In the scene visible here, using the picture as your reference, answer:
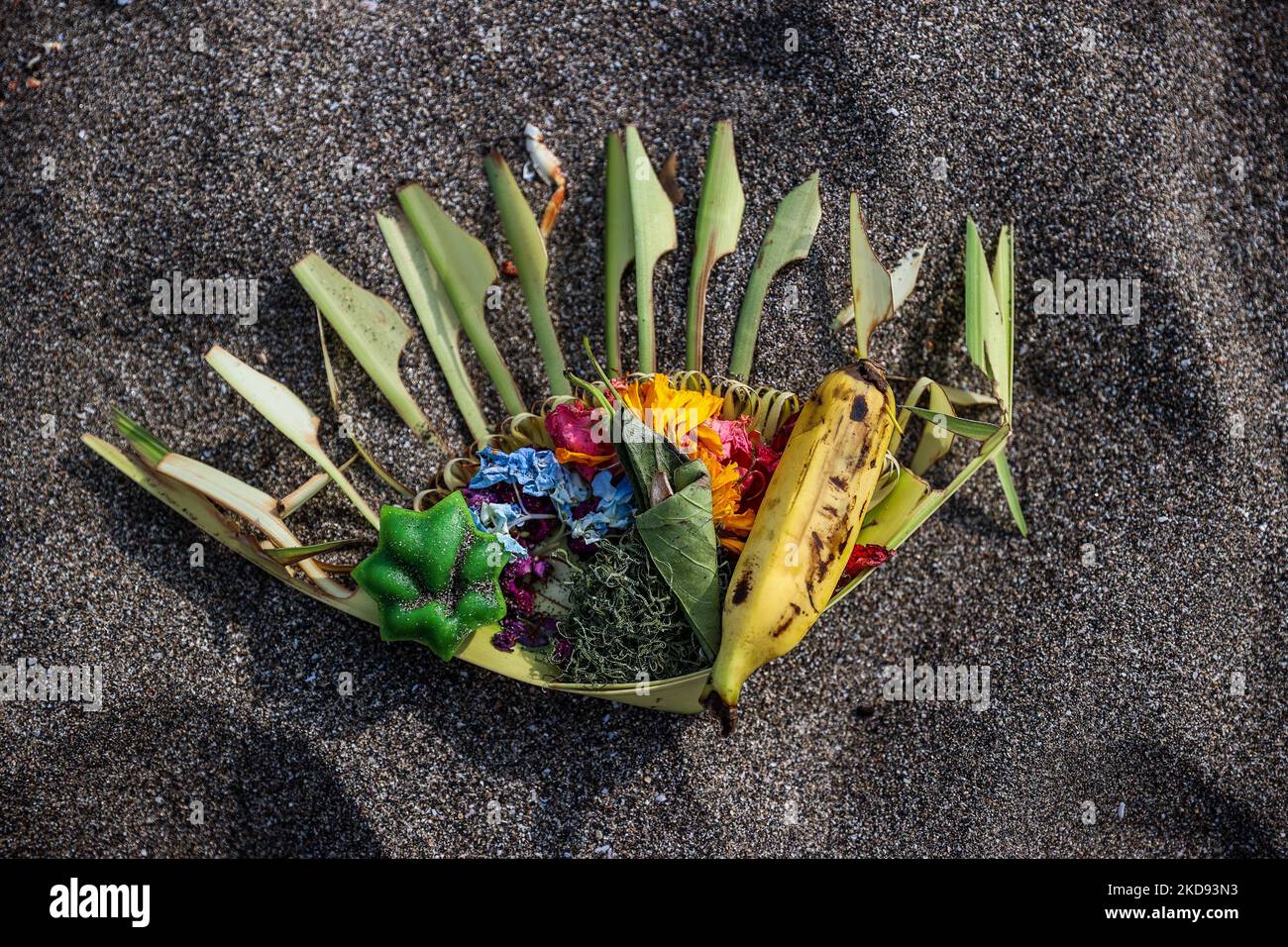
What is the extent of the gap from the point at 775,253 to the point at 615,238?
356 millimetres

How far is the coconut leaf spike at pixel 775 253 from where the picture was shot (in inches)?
76.7

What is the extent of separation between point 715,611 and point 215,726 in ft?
3.62

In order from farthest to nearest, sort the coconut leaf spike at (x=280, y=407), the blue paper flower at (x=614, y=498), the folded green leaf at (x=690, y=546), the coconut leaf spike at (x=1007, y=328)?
1. the coconut leaf spike at (x=1007, y=328)
2. the coconut leaf spike at (x=280, y=407)
3. the blue paper flower at (x=614, y=498)
4. the folded green leaf at (x=690, y=546)

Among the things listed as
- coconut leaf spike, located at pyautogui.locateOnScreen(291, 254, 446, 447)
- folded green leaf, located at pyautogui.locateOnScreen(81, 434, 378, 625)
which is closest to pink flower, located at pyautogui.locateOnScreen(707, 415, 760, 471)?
coconut leaf spike, located at pyautogui.locateOnScreen(291, 254, 446, 447)

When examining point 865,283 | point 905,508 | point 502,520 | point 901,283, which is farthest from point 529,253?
point 905,508

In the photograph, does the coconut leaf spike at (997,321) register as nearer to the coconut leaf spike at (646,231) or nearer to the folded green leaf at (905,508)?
the folded green leaf at (905,508)

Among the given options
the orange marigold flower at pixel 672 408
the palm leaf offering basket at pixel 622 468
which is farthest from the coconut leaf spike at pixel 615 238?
the orange marigold flower at pixel 672 408

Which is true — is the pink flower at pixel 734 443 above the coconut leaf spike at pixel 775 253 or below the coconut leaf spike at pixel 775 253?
below

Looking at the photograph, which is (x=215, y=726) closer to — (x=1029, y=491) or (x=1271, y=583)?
(x=1029, y=491)

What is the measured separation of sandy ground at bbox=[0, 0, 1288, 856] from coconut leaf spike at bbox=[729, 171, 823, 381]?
0.06 meters

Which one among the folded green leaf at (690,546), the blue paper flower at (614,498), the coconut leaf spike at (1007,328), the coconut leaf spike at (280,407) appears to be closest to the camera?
the folded green leaf at (690,546)

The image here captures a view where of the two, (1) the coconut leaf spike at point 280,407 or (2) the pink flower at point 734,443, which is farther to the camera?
(1) the coconut leaf spike at point 280,407

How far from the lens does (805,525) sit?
1636 mm
